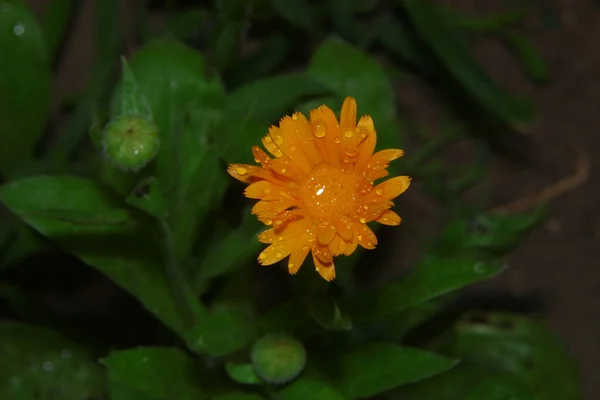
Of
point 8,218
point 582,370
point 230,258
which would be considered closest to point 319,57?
point 230,258

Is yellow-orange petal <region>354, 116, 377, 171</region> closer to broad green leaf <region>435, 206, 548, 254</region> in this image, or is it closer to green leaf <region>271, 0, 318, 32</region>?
broad green leaf <region>435, 206, 548, 254</region>

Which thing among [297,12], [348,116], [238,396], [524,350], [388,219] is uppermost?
[348,116]

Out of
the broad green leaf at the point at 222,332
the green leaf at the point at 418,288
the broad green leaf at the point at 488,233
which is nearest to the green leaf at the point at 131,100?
the broad green leaf at the point at 222,332

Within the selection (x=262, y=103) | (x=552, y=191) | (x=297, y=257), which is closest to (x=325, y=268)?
(x=297, y=257)

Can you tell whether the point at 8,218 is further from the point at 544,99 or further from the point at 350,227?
the point at 544,99

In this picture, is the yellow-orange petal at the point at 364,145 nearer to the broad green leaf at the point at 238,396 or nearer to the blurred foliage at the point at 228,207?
the blurred foliage at the point at 228,207

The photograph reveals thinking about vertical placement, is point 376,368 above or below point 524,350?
above

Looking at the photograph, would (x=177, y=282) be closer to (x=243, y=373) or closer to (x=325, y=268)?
(x=243, y=373)
